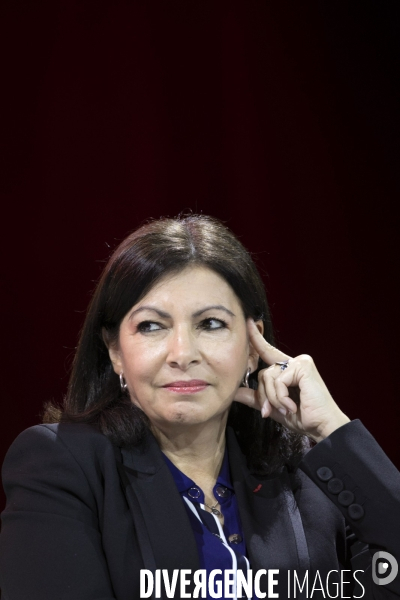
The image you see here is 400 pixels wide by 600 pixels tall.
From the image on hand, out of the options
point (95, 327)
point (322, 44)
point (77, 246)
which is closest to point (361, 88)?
point (322, 44)

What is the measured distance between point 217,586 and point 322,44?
7.24 ft

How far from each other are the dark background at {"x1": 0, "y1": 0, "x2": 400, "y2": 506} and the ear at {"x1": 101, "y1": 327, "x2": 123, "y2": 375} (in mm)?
808

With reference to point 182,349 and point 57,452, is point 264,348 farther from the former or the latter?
point 57,452

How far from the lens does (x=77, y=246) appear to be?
2.82 metres

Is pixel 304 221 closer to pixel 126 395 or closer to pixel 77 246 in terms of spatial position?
pixel 77 246

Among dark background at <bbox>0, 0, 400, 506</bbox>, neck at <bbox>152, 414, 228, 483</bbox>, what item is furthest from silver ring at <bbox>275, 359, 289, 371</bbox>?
dark background at <bbox>0, 0, 400, 506</bbox>

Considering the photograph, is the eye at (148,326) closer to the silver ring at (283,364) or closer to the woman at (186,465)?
the woman at (186,465)

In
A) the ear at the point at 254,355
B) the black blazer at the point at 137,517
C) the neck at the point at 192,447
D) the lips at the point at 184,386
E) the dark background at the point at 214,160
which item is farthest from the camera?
the dark background at the point at 214,160

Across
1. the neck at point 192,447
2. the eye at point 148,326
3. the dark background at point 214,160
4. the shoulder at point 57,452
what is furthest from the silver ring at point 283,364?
the dark background at point 214,160

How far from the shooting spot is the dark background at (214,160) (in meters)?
2.76

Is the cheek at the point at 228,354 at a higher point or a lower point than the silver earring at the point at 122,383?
higher

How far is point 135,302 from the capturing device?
1881 mm

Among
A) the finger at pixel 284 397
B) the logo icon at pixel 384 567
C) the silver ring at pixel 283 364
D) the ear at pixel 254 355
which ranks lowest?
the logo icon at pixel 384 567

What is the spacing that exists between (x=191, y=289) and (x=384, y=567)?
2.49 ft
